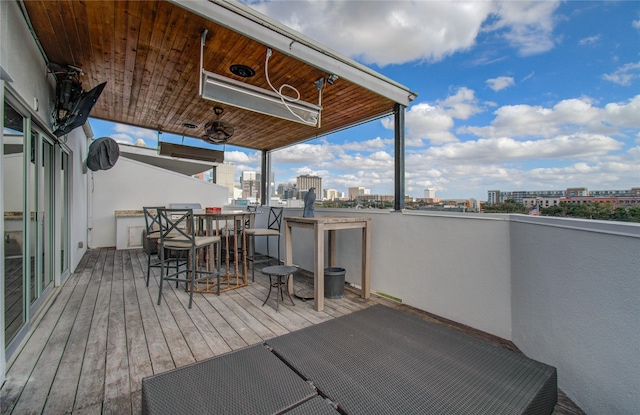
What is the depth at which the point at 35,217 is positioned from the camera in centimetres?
264

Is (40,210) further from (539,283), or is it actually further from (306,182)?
(539,283)

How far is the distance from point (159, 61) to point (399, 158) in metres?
2.92

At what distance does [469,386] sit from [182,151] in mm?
6284

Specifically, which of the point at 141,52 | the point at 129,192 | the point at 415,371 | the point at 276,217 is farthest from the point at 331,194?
the point at 129,192

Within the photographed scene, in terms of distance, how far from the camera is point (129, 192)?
704 cm

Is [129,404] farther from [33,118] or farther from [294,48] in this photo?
[294,48]

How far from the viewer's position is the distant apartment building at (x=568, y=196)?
1.34 m

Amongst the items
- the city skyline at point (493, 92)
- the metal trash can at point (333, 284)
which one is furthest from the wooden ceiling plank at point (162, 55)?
the metal trash can at point (333, 284)

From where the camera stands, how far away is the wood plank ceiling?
7.13 feet

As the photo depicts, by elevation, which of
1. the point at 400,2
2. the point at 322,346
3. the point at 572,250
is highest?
the point at 400,2

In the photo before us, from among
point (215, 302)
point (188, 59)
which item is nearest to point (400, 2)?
point (188, 59)

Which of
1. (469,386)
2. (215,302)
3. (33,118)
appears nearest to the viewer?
(469,386)

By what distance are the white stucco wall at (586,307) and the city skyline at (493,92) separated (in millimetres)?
304

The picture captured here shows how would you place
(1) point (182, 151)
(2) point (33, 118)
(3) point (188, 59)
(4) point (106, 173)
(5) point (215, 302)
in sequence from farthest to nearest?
(4) point (106, 173) < (1) point (182, 151) < (5) point (215, 302) < (3) point (188, 59) < (2) point (33, 118)
